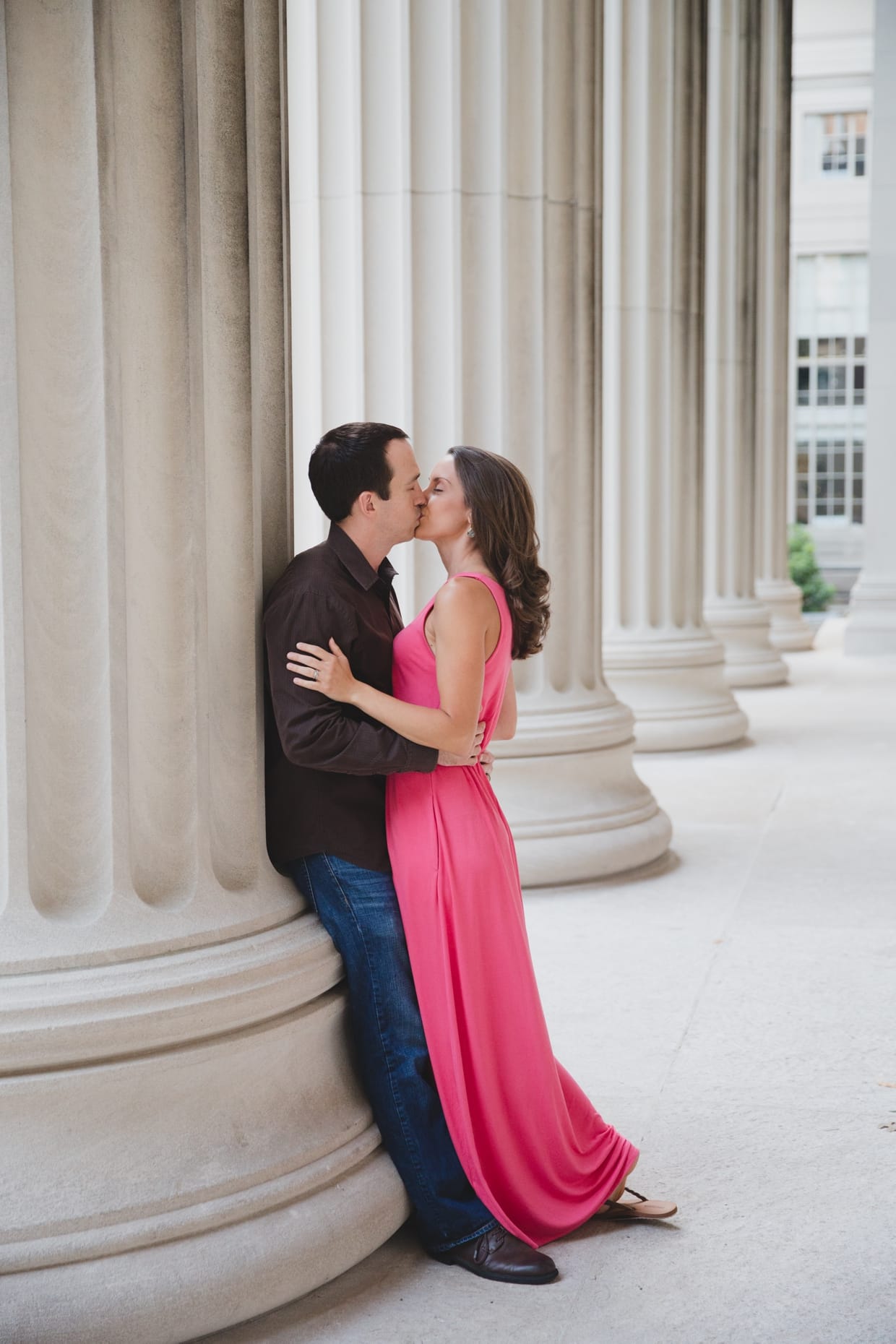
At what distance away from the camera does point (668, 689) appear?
18.3 metres

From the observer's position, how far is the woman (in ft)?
18.1

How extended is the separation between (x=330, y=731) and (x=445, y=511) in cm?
104

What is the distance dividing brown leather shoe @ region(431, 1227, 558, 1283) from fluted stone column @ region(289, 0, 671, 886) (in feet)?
18.9

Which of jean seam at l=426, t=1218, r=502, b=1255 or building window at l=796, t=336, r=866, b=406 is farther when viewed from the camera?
building window at l=796, t=336, r=866, b=406

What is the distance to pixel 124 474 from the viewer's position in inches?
197

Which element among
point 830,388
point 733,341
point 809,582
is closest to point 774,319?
point 733,341

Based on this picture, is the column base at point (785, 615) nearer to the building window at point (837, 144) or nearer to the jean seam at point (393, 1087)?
the jean seam at point (393, 1087)

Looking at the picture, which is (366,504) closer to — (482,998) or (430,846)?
(430,846)

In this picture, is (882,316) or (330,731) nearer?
(330,731)

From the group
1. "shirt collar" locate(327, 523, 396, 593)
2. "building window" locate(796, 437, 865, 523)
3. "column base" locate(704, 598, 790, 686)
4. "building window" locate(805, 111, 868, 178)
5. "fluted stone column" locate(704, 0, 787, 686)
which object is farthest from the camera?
"building window" locate(796, 437, 865, 523)

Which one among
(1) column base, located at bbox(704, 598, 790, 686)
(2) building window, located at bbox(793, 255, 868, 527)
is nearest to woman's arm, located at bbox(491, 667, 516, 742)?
(1) column base, located at bbox(704, 598, 790, 686)

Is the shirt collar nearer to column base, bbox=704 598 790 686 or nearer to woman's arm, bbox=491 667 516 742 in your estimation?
woman's arm, bbox=491 667 516 742

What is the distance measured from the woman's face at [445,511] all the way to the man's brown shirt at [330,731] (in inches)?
11.4

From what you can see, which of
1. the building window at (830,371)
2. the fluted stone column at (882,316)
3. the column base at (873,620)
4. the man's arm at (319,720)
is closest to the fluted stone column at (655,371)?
the man's arm at (319,720)
